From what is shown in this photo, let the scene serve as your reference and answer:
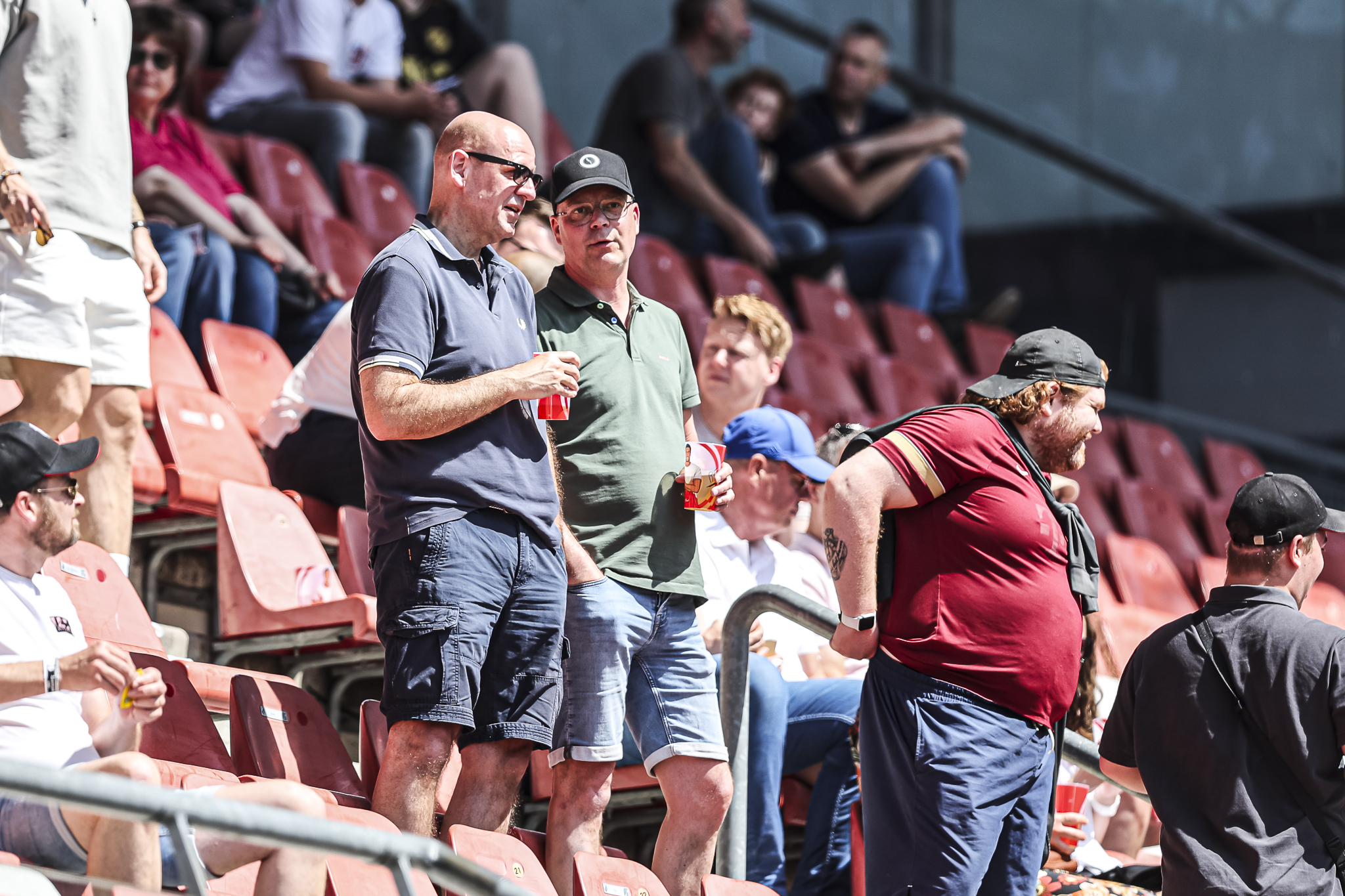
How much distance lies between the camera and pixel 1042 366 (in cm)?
303

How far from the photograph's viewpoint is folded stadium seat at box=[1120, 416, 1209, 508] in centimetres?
805

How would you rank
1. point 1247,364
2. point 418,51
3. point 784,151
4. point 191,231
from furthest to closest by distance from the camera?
point 1247,364, point 784,151, point 418,51, point 191,231

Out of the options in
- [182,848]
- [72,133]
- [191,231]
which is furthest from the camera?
[191,231]

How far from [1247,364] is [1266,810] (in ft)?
25.0

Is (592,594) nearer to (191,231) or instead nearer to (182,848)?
(182,848)

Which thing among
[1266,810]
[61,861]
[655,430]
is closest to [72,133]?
[655,430]

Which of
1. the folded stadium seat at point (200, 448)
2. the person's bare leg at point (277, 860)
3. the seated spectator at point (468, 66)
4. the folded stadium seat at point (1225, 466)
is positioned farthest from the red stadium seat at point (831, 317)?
the person's bare leg at point (277, 860)

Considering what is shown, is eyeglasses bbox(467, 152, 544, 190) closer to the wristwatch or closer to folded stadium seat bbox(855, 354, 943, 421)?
the wristwatch

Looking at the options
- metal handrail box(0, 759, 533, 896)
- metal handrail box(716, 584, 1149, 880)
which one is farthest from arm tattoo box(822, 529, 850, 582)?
metal handrail box(0, 759, 533, 896)

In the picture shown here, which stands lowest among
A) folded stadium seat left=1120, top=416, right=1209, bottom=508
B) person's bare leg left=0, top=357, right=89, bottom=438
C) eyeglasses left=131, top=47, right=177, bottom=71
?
folded stadium seat left=1120, top=416, right=1209, bottom=508

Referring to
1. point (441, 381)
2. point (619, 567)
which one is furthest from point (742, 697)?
point (441, 381)

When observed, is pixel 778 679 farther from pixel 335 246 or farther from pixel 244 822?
pixel 335 246

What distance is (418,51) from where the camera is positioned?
7.54 metres

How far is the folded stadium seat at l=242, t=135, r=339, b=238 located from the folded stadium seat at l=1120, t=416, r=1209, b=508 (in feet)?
12.7
